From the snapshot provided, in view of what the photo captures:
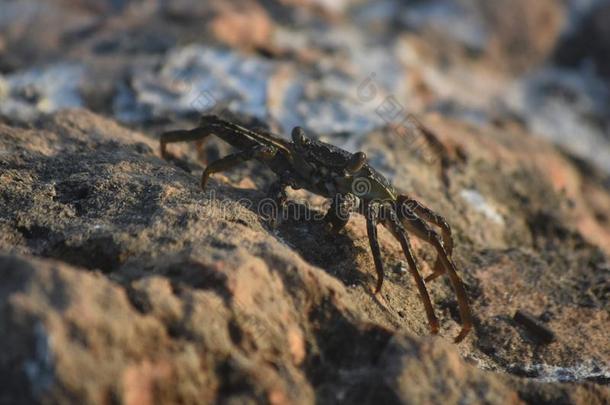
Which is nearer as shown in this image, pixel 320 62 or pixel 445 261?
pixel 445 261

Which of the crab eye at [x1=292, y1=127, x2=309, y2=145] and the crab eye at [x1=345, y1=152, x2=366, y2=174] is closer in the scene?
the crab eye at [x1=345, y1=152, x2=366, y2=174]

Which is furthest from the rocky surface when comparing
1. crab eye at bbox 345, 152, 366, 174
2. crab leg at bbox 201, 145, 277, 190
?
crab eye at bbox 345, 152, 366, 174

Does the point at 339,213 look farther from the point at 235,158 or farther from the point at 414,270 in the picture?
the point at 235,158

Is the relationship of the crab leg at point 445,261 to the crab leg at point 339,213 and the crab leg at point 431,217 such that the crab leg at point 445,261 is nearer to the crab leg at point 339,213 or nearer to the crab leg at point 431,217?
the crab leg at point 431,217

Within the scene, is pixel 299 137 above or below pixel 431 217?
below

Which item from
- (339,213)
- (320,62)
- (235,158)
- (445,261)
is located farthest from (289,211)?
(320,62)

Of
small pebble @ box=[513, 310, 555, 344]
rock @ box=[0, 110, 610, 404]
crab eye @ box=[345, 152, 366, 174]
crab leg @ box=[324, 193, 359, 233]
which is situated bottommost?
rock @ box=[0, 110, 610, 404]

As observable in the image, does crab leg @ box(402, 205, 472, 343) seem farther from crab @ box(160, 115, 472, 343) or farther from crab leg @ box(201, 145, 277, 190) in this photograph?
→ crab leg @ box(201, 145, 277, 190)

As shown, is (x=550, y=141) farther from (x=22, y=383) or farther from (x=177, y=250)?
(x=22, y=383)

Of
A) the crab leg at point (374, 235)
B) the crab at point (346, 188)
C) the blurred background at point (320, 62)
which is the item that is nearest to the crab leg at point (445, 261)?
the crab at point (346, 188)
